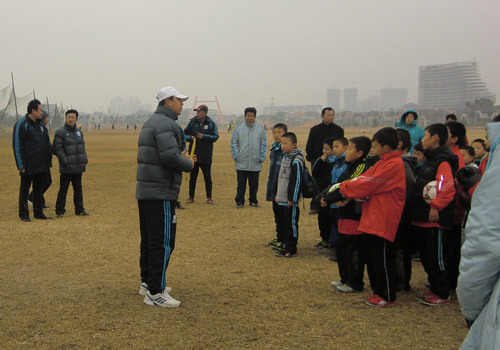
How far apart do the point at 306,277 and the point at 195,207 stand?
4.88 meters

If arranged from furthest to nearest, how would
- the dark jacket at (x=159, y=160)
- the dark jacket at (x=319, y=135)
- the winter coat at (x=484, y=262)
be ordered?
1. the dark jacket at (x=319, y=135)
2. the dark jacket at (x=159, y=160)
3. the winter coat at (x=484, y=262)

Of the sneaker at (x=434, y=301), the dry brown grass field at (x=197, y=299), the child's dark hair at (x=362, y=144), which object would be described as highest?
the child's dark hair at (x=362, y=144)

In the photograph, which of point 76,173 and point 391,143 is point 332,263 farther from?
point 76,173

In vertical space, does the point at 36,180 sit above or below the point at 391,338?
above

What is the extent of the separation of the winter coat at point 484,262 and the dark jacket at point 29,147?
7.77 meters

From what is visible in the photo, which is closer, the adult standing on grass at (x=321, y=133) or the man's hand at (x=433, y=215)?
the man's hand at (x=433, y=215)

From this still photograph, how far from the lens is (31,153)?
8.26 metres

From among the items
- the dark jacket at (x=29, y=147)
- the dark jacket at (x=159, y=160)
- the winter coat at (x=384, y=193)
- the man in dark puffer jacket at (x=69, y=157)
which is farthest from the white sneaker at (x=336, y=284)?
the dark jacket at (x=29, y=147)

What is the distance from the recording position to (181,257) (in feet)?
20.3

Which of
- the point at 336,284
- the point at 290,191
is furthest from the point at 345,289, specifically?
the point at 290,191

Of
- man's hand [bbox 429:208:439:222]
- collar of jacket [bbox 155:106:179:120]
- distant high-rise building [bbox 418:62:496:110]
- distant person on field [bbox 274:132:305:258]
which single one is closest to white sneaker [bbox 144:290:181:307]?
collar of jacket [bbox 155:106:179:120]

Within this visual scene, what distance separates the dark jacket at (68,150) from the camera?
869cm

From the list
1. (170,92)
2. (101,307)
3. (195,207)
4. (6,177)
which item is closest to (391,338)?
(101,307)

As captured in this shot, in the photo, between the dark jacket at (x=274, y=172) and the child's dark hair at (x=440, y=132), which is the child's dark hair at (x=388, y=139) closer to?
the child's dark hair at (x=440, y=132)
